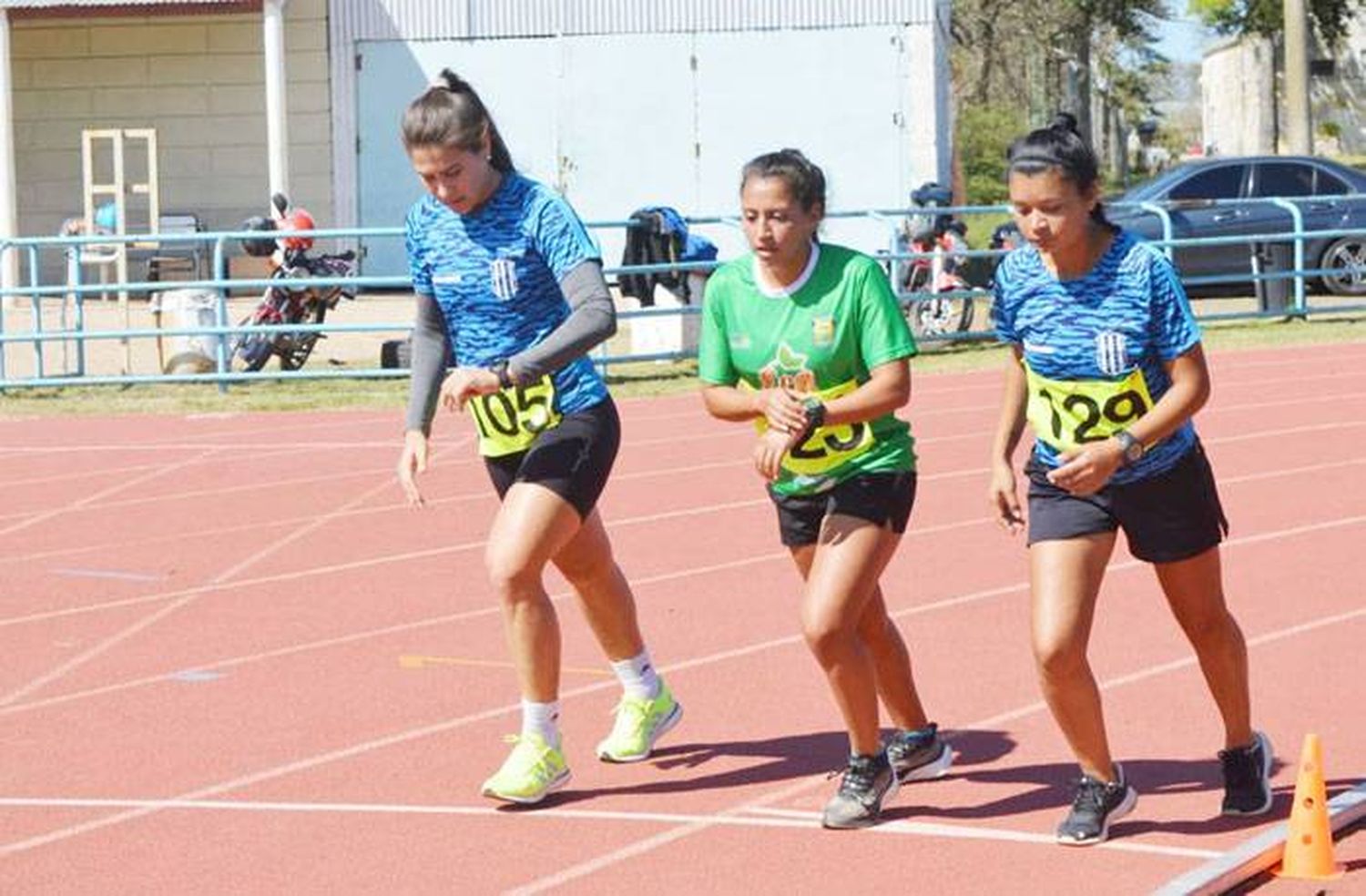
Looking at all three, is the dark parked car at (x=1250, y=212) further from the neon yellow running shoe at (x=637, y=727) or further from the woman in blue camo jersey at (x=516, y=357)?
the woman in blue camo jersey at (x=516, y=357)

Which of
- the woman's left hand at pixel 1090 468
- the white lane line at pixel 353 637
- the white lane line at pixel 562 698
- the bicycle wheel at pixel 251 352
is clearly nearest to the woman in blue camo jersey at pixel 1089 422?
the woman's left hand at pixel 1090 468

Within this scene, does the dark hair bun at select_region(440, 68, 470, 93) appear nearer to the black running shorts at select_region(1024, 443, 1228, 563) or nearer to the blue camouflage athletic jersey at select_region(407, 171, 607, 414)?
the blue camouflage athletic jersey at select_region(407, 171, 607, 414)

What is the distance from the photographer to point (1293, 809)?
6066 mm

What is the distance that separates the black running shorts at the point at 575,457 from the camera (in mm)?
6980

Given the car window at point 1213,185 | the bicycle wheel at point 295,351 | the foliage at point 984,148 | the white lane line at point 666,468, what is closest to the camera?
the white lane line at point 666,468

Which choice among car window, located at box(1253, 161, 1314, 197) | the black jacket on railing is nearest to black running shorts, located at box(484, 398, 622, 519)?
the black jacket on railing

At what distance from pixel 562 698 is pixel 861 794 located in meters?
2.07

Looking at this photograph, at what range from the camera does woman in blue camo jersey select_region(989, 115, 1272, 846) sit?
6121 millimetres

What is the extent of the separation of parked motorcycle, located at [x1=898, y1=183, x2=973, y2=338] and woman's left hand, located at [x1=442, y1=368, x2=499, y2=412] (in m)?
14.9

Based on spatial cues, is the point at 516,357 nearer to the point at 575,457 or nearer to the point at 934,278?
the point at 575,457

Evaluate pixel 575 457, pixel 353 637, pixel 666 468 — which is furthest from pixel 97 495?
pixel 575 457

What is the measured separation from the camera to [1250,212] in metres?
25.4

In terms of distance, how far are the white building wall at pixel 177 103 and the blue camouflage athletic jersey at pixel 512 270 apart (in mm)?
25630

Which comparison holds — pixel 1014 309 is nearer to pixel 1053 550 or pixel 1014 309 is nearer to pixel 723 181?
pixel 1053 550
